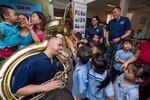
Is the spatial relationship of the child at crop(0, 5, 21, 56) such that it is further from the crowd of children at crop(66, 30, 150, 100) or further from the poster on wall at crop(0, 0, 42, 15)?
the poster on wall at crop(0, 0, 42, 15)

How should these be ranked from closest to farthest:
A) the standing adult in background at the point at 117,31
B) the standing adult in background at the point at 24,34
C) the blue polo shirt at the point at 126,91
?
1. the blue polo shirt at the point at 126,91
2. the standing adult in background at the point at 24,34
3. the standing adult in background at the point at 117,31

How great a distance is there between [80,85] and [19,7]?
11.4ft

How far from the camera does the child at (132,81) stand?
125 centimetres

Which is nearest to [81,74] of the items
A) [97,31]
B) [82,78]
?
[82,78]

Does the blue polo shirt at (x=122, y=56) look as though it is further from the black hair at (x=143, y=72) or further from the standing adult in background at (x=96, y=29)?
the black hair at (x=143, y=72)

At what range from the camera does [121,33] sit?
8.84ft

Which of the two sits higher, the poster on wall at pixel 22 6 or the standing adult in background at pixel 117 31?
the poster on wall at pixel 22 6

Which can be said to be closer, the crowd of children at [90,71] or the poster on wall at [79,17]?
the crowd of children at [90,71]

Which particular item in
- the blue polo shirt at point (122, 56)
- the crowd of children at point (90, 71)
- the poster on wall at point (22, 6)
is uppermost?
the poster on wall at point (22, 6)

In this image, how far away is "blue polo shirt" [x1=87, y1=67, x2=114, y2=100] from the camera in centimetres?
129

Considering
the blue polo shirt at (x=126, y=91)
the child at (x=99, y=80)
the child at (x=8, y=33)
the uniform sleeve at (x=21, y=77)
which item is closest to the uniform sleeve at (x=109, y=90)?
the child at (x=99, y=80)

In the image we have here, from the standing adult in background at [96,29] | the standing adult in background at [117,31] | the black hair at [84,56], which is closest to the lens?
the black hair at [84,56]

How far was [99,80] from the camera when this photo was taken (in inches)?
50.6

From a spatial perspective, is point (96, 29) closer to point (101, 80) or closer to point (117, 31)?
point (117, 31)
